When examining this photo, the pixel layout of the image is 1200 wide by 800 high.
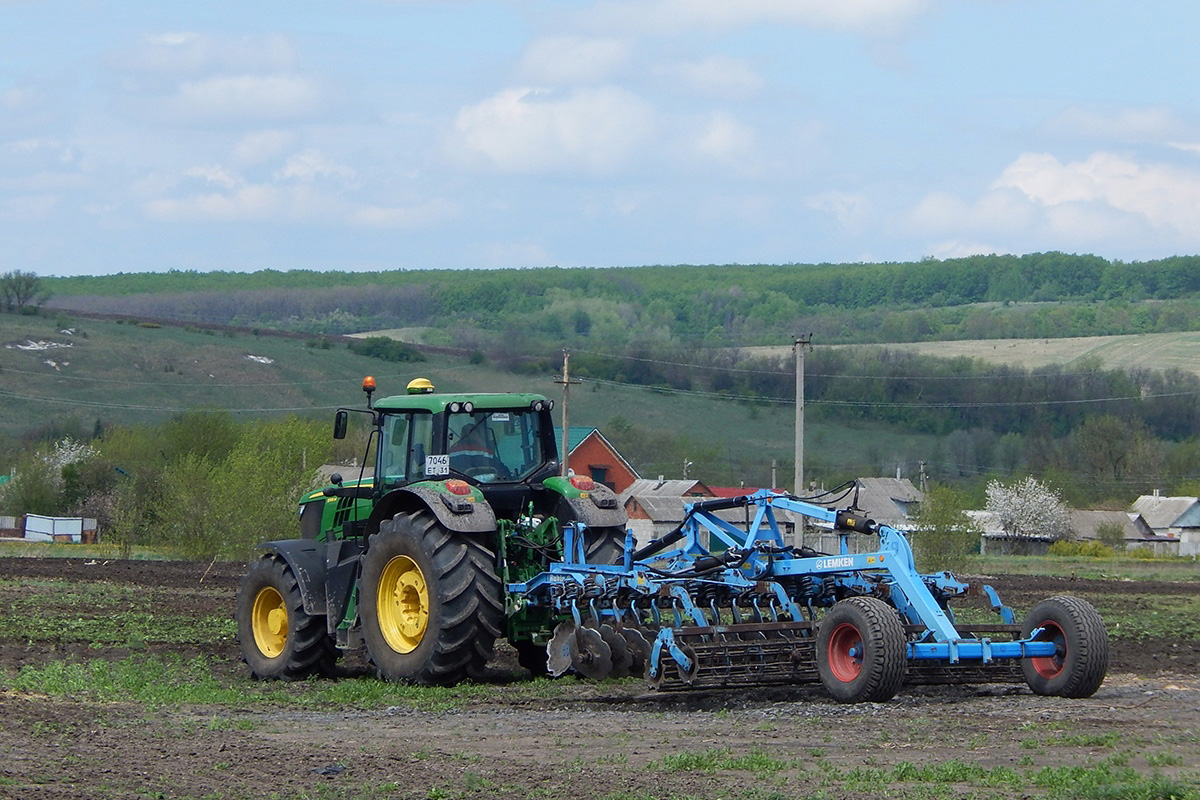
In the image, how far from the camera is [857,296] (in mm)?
108125

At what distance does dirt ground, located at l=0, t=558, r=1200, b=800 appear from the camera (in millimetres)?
7836

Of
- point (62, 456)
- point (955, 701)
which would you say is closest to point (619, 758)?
point (955, 701)

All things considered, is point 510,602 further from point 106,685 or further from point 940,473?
point 940,473

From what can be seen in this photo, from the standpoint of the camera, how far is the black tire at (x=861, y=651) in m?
10.8

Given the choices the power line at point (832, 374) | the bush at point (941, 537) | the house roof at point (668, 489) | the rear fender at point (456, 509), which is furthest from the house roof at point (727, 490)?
the rear fender at point (456, 509)

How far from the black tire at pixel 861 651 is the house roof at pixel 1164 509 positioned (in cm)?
7199

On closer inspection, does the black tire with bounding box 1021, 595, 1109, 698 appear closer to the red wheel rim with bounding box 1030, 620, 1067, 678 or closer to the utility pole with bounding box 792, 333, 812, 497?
the red wheel rim with bounding box 1030, 620, 1067, 678

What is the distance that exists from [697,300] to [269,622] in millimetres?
83648

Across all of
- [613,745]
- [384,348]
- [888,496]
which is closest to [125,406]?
[384,348]

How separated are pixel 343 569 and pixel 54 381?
74.1 metres

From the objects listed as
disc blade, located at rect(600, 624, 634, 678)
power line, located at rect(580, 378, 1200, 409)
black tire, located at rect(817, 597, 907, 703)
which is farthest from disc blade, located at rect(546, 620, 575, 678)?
power line, located at rect(580, 378, 1200, 409)

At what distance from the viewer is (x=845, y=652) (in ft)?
37.4

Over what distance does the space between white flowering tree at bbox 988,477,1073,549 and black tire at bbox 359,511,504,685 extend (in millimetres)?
64951

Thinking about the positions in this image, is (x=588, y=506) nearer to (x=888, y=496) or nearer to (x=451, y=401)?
(x=451, y=401)
